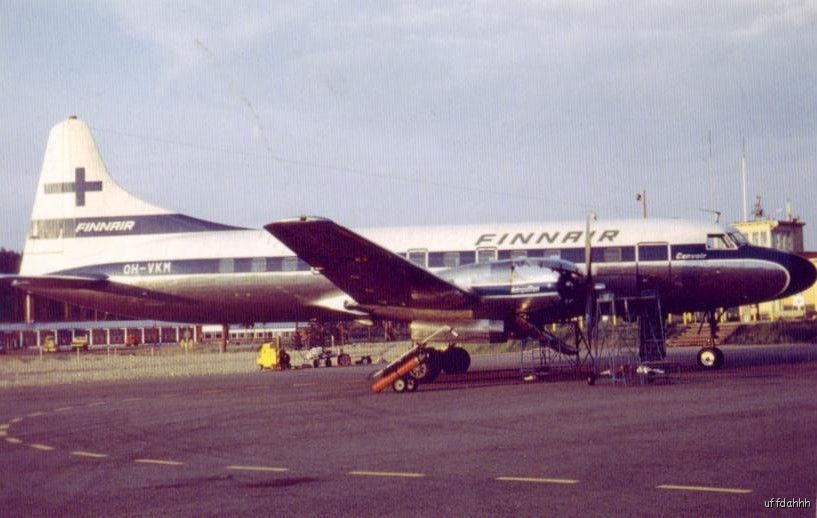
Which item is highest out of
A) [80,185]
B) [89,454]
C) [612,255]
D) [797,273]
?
[80,185]

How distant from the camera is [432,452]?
33.9ft

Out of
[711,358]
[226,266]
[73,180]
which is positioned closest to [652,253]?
[711,358]

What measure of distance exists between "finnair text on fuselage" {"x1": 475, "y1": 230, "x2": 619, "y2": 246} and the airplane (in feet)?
0.14

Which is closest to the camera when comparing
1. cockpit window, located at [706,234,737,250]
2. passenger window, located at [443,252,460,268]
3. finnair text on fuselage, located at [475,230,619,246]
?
cockpit window, located at [706,234,737,250]

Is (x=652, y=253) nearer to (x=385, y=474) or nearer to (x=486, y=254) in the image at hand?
(x=486, y=254)

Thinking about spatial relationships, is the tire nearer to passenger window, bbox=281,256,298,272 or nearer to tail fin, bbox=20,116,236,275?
passenger window, bbox=281,256,298,272

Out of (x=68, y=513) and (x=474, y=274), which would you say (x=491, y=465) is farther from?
(x=474, y=274)

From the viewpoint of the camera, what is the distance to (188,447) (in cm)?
1155

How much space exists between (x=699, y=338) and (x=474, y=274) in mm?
24212

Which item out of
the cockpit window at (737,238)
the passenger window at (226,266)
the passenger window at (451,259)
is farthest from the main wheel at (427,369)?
the cockpit window at (737,238)

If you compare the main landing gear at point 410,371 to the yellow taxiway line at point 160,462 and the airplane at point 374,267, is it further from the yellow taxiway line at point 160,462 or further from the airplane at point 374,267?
the yellow taxiway line at point 160,462

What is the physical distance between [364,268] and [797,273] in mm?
12245

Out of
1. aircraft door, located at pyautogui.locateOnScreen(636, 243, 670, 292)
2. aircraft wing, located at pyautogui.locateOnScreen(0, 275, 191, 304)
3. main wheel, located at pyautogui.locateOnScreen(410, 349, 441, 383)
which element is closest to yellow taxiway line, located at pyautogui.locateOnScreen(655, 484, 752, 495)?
main wheel, located at pyautogui.locateOnScreen(410, 349, 441, 383)

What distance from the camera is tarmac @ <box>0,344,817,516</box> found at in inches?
297
